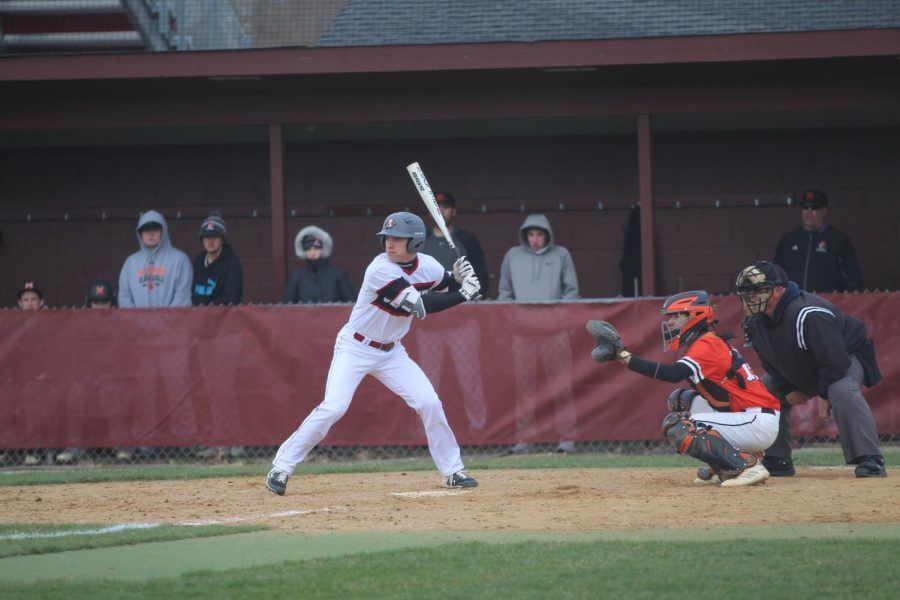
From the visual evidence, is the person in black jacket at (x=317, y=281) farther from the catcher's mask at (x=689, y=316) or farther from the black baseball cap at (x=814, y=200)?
the black baseball cap at (x=814, y=200)

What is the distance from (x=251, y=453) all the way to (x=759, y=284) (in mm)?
5187

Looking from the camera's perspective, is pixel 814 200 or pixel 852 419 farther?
pixel 814 200

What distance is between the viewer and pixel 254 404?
11820 mm

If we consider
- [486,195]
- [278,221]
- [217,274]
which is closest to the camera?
[217,274]

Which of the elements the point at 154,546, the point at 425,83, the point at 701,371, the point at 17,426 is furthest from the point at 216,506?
the point at 425,83

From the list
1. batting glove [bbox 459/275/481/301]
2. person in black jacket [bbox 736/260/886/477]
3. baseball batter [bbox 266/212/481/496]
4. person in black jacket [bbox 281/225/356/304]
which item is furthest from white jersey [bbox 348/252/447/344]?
person in black jacket [bbox 281/225/356/304]

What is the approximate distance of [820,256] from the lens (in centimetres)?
1302

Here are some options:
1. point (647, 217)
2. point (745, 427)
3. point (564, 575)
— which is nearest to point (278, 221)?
point (647, 217)

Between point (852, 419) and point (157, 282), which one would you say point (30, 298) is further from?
point (852, 419)

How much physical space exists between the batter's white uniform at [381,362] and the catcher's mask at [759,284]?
203cm

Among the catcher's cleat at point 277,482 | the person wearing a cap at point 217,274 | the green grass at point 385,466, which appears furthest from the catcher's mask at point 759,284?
the person wearing a cap at point 217,274

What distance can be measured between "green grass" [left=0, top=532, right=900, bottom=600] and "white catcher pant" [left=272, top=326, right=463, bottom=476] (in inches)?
97.2

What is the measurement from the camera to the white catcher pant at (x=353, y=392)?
8711mm

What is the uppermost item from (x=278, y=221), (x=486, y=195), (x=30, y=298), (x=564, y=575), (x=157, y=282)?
(x=486, y=195)
